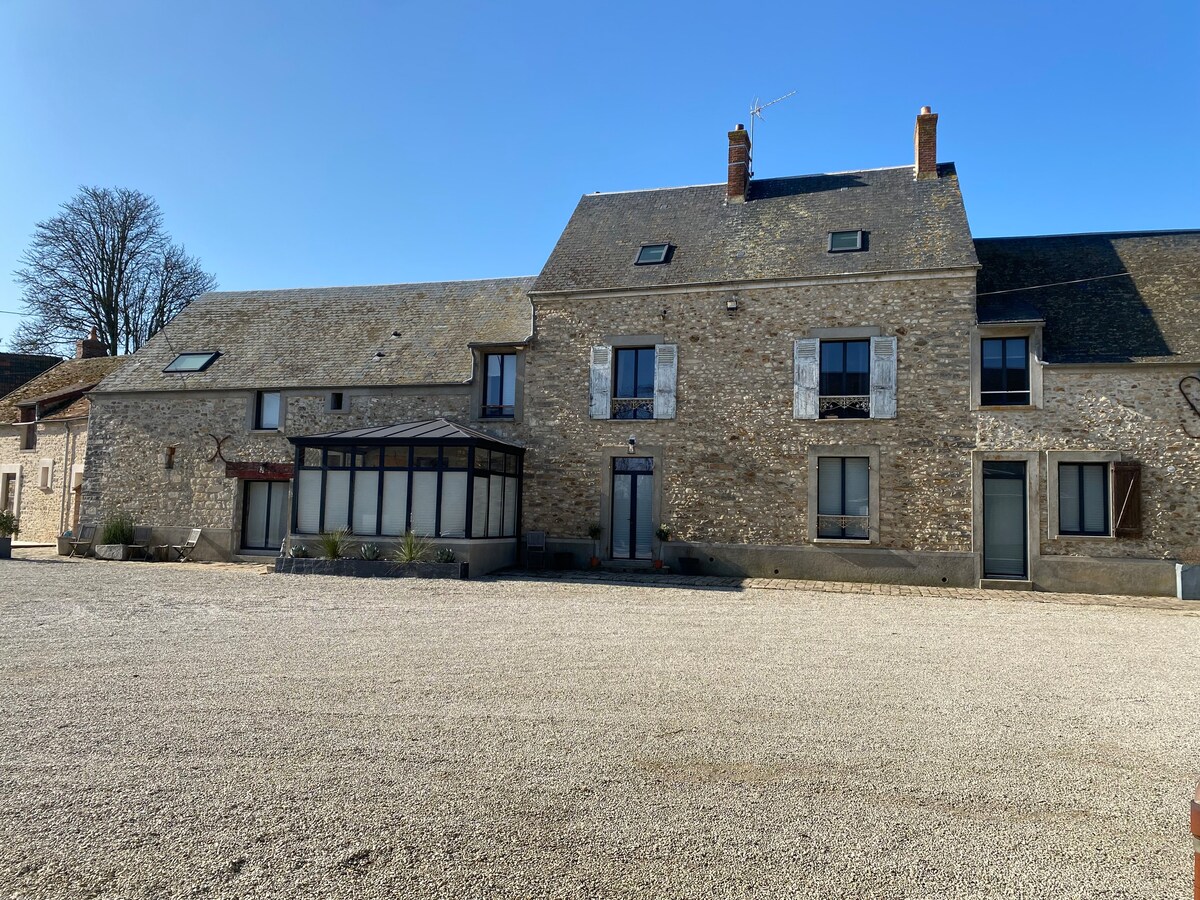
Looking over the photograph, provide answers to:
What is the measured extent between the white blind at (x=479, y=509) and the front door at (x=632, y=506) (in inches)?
95.6

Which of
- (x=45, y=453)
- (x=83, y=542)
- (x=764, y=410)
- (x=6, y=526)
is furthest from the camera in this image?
(x=45, y=453)

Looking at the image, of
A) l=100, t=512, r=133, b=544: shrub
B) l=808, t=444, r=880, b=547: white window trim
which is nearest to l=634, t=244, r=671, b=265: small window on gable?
l=808, t=444, r=880, b=547: white window trim

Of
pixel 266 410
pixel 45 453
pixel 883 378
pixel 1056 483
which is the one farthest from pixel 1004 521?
pixel 45 453

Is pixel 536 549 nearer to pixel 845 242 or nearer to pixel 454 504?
pixel 454 504

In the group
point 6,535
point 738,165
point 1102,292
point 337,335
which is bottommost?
A: point 6,535

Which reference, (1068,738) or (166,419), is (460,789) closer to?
(1068,738)

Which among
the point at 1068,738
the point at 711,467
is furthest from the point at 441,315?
the point at 1068,738

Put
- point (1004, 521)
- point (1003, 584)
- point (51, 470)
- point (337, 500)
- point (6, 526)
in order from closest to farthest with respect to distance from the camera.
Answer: point (1003, 584) < point (1004, 521) < point (337, 500) < point (6, 526) < point (51, 470)

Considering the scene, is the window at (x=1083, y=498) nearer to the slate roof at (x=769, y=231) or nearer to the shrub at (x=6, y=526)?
the slate roof at (x=769, y=231)

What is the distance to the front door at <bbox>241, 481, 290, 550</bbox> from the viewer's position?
17547 millimetres

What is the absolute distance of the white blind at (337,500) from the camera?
15.2 metres

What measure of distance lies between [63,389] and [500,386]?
1315 centimetres

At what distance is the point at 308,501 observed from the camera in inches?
610

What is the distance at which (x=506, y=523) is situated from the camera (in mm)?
15938
